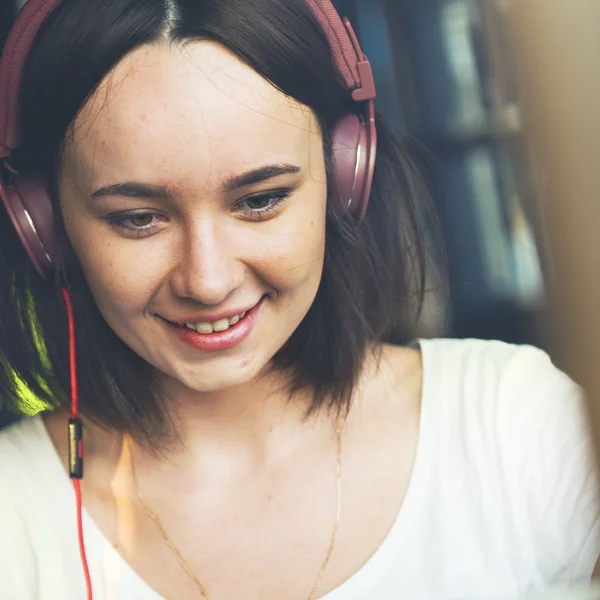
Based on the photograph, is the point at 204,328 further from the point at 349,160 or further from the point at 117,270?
the point at 349,160

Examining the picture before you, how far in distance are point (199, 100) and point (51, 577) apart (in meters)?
0.50

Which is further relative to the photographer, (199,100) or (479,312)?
(479,312)

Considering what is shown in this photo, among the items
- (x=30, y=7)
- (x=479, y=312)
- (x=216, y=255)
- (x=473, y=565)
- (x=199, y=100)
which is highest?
(x=30, y=7)

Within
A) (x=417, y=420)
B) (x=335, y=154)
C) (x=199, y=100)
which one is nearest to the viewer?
(x=199, y=100)

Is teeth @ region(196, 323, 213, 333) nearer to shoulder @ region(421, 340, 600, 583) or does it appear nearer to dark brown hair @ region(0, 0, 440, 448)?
dark brown hair @ region(0, 0, 440, 448)

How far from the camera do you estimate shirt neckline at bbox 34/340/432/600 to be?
2.54 ft

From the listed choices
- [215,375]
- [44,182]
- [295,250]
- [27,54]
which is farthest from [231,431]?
[27,54]

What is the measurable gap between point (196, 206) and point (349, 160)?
18 cm

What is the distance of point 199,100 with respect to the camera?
65 cm

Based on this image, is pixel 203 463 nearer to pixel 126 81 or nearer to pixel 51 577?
pixel 51 577

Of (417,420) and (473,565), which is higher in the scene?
(417,420)

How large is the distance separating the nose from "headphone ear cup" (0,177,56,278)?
0.14 m

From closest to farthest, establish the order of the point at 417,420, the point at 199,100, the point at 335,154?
the point at 199,100 → the point at 335,154 → the point at 417,420

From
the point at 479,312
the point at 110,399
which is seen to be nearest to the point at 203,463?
the point at 110,399
